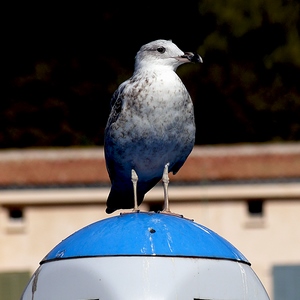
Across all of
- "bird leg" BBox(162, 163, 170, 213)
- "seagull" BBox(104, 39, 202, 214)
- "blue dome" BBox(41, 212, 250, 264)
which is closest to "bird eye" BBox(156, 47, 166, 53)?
"seagull" BBox(104, 39, 202, 214)

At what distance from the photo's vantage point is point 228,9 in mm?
41406

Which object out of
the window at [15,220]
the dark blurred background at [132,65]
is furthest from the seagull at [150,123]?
the dark blurred background at [132,65]

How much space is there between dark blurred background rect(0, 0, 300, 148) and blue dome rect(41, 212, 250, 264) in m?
28.2

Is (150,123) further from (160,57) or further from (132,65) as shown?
(132,65)

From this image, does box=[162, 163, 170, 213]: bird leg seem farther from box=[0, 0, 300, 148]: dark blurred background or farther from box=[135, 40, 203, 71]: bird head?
box=[0, 0, 300, 148]: dark blurred background

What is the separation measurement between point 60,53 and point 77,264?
35.3 metres

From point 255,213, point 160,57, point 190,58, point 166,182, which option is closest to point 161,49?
point 160,57

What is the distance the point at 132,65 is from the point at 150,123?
30.6 meters

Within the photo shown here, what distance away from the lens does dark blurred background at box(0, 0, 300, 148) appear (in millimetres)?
38469

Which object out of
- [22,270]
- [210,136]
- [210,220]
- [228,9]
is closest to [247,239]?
[210,220]

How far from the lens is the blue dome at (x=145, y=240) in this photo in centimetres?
770

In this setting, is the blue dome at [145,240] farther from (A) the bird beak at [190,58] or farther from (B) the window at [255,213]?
(B) the window at [255,213]

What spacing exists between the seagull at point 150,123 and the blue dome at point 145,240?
1.66 ft

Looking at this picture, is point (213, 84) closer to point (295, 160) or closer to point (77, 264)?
point (295, 160)
